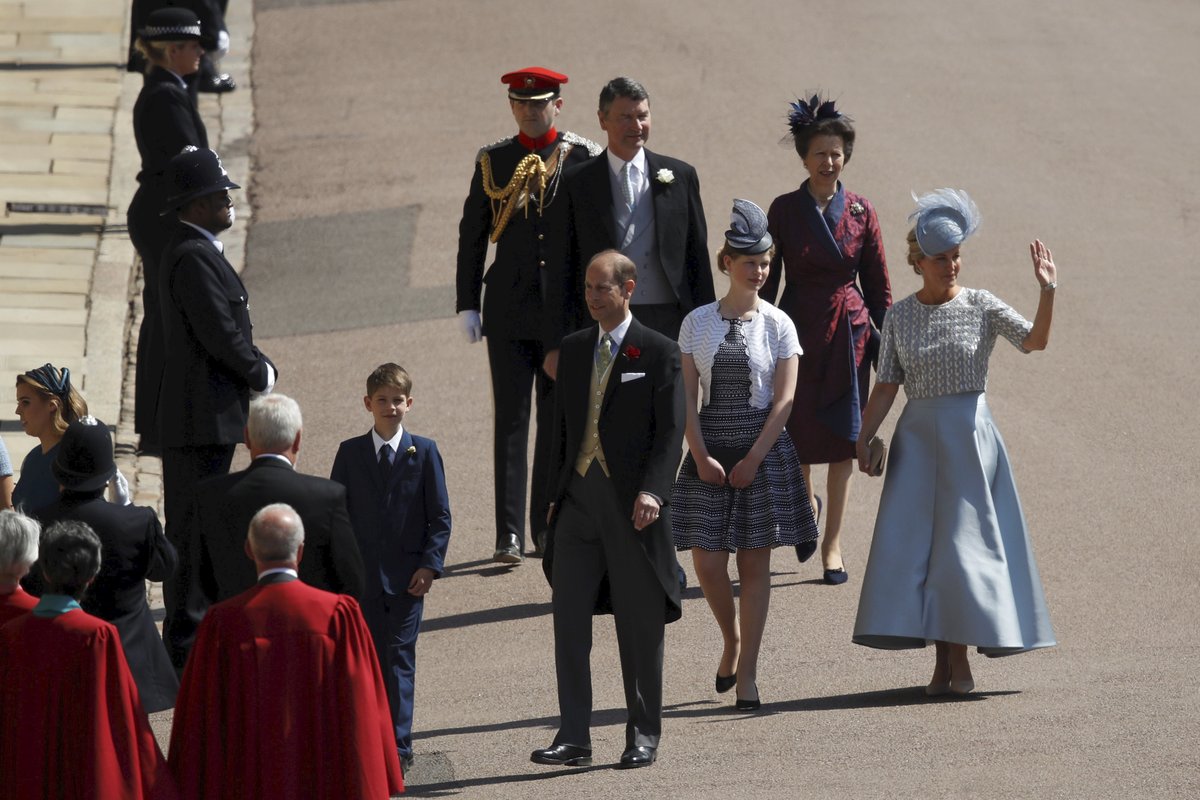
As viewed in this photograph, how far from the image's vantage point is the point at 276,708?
18.2 feet

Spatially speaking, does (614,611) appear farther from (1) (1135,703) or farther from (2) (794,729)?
(1) (1135,703)

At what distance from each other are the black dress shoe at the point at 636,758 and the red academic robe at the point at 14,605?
6.52ft

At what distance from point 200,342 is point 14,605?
2302 millimetres

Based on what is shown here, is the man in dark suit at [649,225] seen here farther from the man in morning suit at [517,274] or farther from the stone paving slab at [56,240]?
the stone paving slab at [56,240]

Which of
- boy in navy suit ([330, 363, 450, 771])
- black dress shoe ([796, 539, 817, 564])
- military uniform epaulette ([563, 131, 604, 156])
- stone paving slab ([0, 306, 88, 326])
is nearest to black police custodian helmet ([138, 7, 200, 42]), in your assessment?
military uniform epaulette ([563, 131, 604, 156])

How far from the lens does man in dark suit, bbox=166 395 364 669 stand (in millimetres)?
6156

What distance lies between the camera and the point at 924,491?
302 inches

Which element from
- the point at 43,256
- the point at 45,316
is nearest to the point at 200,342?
the point at 45,316

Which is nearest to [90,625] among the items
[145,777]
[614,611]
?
[145,777]

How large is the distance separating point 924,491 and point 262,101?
33.5 ft

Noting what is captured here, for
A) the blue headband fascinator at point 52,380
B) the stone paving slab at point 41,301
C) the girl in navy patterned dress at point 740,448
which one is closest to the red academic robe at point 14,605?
the blue headband fascinator at point 52,380

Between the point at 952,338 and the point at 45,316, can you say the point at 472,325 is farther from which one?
the point at 45,316

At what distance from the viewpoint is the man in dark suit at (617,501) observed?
6836 mm

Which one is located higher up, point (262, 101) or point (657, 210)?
point (262, 101)
